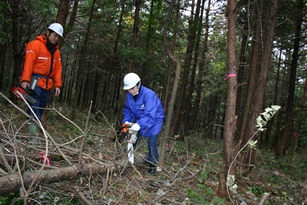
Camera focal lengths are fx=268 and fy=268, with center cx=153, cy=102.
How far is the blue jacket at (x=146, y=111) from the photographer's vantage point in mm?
4773

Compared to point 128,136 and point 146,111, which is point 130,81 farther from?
point 128,136

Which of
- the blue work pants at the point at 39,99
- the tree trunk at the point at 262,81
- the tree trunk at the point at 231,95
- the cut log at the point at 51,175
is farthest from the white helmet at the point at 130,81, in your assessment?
the tree trunk at the point at 262,81

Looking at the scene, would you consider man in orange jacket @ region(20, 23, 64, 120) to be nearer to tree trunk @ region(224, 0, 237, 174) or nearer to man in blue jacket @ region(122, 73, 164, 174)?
man in blue jacket @ region(122, 73, 164, 174)

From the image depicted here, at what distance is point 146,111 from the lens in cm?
480

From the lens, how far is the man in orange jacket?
454 cm

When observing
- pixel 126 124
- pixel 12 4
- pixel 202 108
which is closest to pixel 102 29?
pixel 12 4

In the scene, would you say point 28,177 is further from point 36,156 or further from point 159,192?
point 159,192

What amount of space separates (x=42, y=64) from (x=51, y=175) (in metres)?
2.32

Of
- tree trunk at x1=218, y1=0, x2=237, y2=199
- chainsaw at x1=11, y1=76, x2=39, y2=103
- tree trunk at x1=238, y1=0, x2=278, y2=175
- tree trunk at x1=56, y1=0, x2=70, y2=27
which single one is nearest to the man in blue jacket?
tree trunk at x1=218, y1=0, x2=237, y2=199

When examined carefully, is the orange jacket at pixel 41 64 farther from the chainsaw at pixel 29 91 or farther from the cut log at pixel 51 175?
the cut log at pixel 51 175

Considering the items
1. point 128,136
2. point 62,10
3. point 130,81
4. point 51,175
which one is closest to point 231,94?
point 130,81

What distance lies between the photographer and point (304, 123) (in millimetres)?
25203

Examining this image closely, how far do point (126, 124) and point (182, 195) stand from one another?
157 cm

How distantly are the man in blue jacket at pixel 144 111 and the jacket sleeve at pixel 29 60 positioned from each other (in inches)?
62.5
